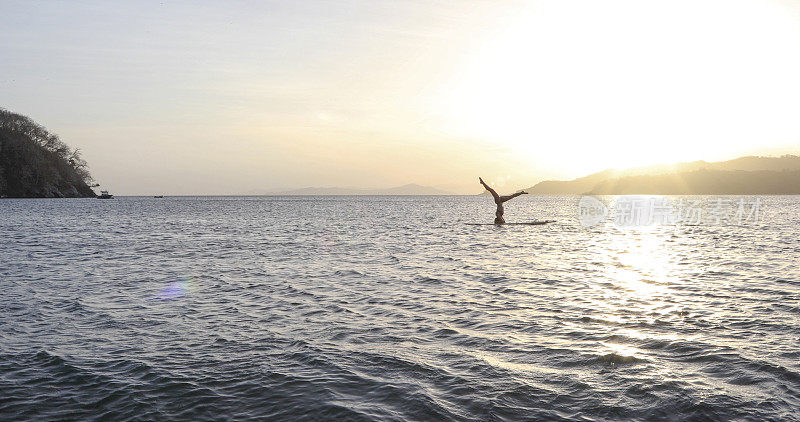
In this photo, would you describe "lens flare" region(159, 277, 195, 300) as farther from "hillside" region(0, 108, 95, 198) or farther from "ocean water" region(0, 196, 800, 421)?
"hillside" region(0, 108, 95, 198)

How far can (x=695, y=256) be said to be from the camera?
34.1 m

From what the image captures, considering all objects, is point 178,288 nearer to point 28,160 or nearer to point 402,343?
point 402,343

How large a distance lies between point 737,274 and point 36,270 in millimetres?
34911

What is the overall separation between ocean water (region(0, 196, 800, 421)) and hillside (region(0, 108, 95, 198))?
174 m

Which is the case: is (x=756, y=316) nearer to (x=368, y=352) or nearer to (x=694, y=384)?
(x=694, y=384)

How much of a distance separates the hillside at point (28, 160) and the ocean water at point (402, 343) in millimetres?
174084

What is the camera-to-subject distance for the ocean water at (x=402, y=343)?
9289 millimetres

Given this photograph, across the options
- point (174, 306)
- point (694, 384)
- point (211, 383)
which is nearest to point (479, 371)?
point (694, 384)

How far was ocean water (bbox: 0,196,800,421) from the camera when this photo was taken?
30.5ft
